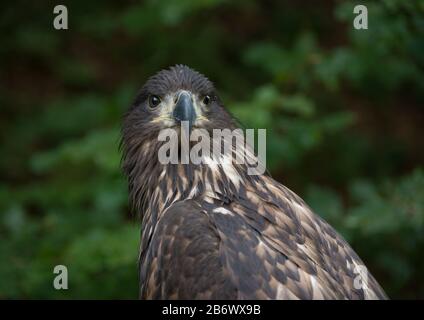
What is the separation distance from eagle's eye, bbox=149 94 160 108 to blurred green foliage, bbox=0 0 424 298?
191 centimetres

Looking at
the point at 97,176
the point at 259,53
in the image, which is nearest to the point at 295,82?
the point at 259,53

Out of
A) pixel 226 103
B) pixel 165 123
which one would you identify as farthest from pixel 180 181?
pixel 226 103

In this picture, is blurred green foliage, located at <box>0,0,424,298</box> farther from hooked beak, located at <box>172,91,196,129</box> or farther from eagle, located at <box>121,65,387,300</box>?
hooked beak, located at <box>172,91,196,129</box>

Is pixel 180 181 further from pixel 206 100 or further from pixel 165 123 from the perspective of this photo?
pixel 206 100

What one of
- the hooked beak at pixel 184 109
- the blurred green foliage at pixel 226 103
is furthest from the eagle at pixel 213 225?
the blurred green foliage at pixel 226 103

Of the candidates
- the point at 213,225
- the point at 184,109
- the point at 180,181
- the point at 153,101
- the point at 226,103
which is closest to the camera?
Result: the point at 213,225

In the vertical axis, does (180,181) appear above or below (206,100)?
below

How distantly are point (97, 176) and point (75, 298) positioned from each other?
74.1 inches

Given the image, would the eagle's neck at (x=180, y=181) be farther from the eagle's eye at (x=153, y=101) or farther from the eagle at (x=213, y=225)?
the eagle's eye at (x=153, y=101)

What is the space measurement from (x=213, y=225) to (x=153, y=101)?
1016 millimetres

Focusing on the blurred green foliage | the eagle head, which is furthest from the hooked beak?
the blurred green foliage

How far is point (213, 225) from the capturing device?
Result: 3.99 m
